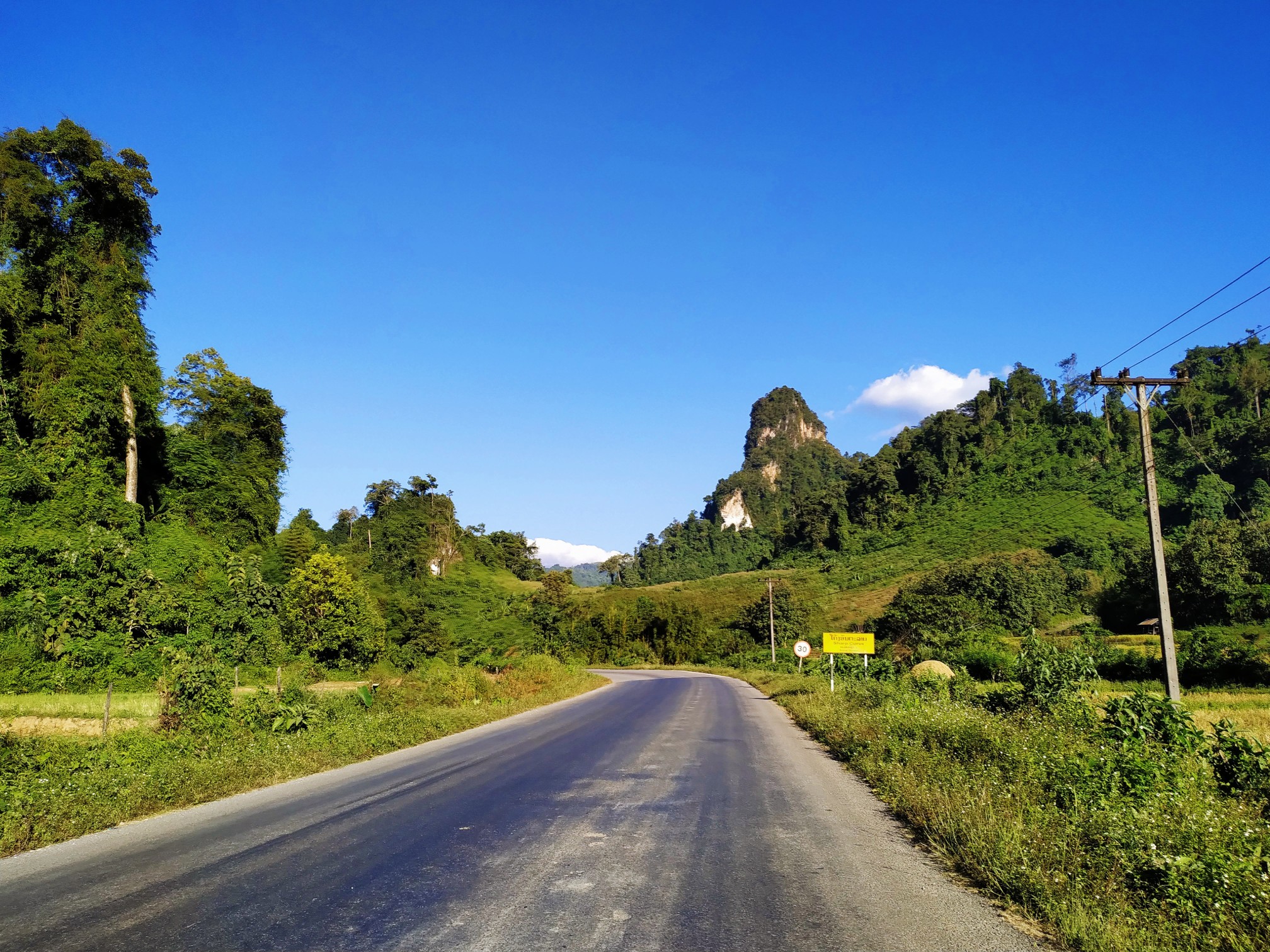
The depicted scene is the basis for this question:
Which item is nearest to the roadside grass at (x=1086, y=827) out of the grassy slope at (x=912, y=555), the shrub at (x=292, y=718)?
the shrub at (x=292, y=718)

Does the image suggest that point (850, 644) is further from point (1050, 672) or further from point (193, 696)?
point (193, 696)

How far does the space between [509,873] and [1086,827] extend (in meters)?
5.06

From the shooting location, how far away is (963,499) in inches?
4582

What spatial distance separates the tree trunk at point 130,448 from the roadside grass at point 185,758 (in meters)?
16.1

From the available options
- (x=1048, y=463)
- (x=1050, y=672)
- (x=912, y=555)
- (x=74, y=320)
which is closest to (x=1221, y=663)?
(x=1050, y=672)

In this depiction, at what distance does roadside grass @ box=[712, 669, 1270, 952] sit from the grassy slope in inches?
2618

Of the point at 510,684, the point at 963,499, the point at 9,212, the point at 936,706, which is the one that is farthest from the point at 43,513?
the point at 963,499

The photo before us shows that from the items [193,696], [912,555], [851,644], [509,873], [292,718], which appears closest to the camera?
[509,873]

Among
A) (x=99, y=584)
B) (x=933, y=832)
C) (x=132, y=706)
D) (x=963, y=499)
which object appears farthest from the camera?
(x=963, y=499)

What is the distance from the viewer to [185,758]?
11914 millimetres

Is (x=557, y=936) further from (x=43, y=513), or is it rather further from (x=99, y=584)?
(x=43, y=513)

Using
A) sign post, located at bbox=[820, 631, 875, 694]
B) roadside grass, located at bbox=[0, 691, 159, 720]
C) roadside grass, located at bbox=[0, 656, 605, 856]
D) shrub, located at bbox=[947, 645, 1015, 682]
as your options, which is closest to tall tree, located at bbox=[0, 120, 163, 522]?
roadside grass, located at bbox=[0, 691, 159, 720]

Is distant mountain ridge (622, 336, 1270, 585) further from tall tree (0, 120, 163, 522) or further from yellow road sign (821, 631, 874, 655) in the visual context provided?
tall tree (0, 120, 163, 522)

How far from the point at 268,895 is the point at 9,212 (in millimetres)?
36101
